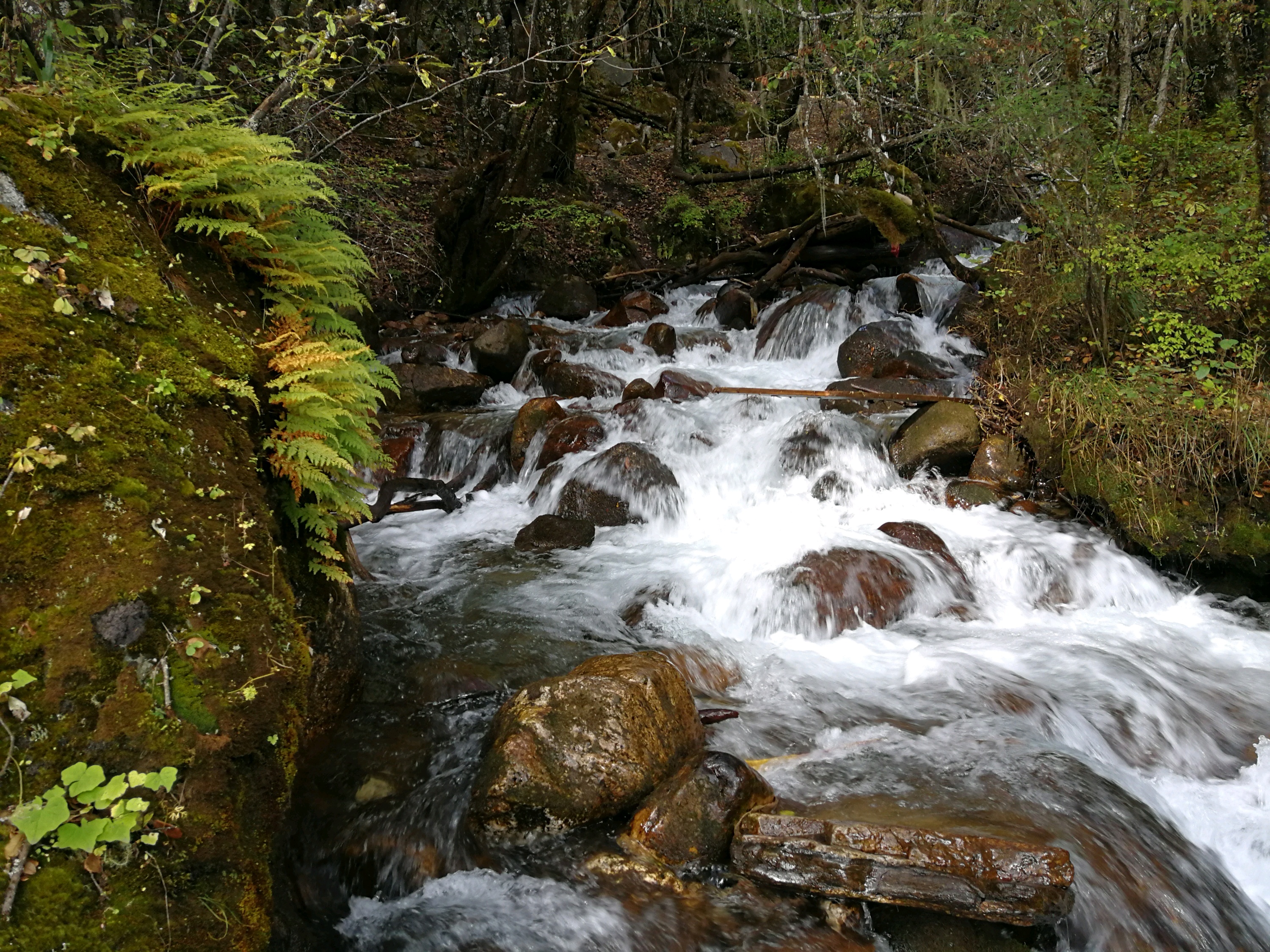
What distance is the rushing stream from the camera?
125 inches

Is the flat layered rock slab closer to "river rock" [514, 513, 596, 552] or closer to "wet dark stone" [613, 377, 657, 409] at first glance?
"river rock" [514, 513, 596, 552]

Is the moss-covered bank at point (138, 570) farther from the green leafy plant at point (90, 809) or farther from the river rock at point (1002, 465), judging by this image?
the river rock at point (1002, 465)

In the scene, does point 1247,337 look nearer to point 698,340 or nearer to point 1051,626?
point 1051,626

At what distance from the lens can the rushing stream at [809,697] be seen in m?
3.17

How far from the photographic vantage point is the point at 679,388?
10.5m

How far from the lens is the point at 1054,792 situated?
3.78 m

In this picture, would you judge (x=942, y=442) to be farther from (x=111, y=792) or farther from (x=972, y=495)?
(x=111, y=792)

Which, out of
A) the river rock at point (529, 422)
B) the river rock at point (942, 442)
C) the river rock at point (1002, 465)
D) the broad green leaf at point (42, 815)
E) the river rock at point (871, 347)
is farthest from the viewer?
the river rock at point (871, 347)

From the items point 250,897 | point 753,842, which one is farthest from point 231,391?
point 753,842

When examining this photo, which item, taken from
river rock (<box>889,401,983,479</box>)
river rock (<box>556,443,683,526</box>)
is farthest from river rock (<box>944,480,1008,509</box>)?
river rock (<box>556,443,683,526</box>)

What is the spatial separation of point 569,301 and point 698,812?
40.4 feet

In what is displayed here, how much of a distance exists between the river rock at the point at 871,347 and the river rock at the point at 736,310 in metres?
2.54

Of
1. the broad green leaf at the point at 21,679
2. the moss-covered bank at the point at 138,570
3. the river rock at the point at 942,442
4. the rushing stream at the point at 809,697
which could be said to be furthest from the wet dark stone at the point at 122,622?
the river rock at the point at 942,442

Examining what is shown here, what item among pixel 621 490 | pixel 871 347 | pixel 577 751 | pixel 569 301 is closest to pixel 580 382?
pixel 621 490
